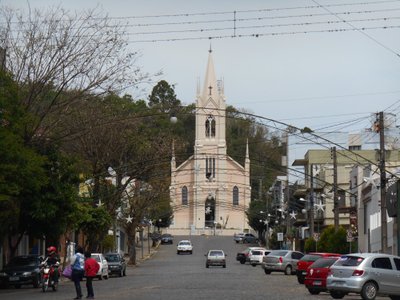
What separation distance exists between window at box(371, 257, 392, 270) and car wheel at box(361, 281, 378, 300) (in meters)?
0.64

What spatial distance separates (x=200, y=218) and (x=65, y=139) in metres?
104

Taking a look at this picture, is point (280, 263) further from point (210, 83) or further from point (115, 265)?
point (210, 83)

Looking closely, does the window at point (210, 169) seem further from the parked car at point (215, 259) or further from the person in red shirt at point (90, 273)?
the person in red shirt at point (90, 273)

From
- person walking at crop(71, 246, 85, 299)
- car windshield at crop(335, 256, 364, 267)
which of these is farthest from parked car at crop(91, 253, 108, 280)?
car windshield at crop(335, 256, 364, 267)

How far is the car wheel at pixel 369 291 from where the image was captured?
3061cm

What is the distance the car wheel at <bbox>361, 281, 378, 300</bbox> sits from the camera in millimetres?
30609

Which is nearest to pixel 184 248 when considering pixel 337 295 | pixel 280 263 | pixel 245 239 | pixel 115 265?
pixel 245 239

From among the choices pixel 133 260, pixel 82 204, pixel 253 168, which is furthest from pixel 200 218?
pixel 82 204

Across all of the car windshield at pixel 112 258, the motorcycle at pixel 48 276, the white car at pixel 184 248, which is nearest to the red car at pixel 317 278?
the motorcycle at pixel 48 276

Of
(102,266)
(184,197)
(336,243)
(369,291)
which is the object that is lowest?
(369,291)

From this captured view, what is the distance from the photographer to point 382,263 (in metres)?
31.4

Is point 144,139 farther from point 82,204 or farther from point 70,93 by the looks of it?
point 70,93

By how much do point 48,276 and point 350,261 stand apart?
1249 cm

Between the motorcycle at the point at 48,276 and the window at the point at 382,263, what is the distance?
1314 cm
